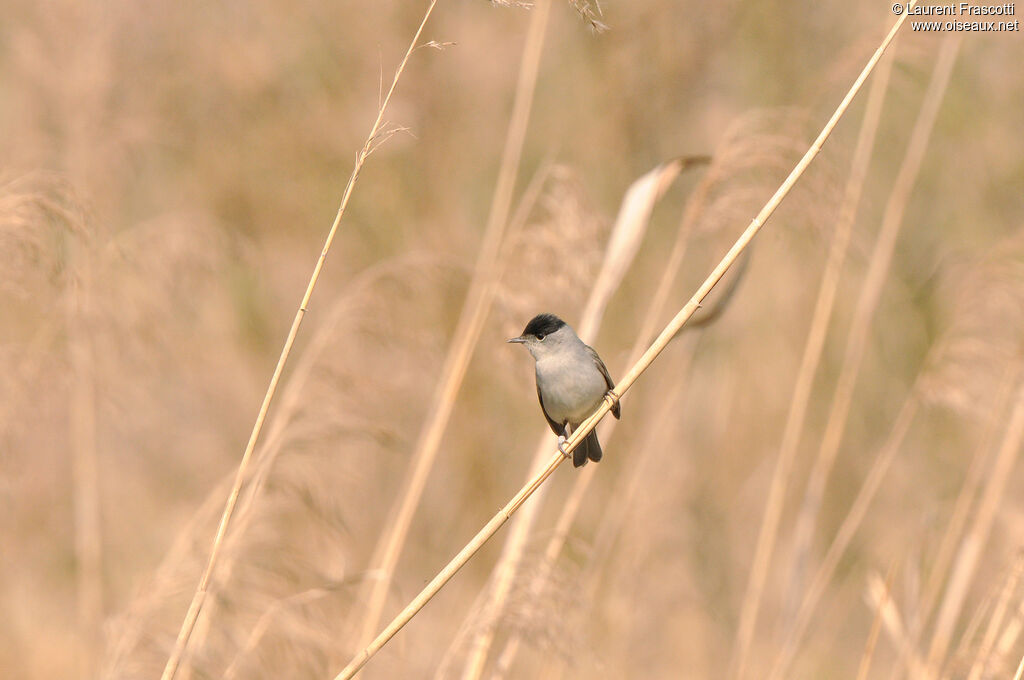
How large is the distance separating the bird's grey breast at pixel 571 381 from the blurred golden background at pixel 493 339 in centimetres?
27

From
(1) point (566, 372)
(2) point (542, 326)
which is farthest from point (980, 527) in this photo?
(2) point (542, 326)

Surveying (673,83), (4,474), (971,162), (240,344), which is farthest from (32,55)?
(971,162)

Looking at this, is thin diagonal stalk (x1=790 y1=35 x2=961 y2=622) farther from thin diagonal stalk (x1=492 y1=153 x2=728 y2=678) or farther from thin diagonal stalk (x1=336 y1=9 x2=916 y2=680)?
thin diagonal stalk (x1=336 y1=9 x2=916 y2=680)

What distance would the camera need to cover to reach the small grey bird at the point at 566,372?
3.11 metres

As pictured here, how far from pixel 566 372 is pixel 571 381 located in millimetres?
35

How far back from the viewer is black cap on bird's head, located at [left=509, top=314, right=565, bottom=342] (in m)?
3.18

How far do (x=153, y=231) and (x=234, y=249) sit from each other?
1.30 ft

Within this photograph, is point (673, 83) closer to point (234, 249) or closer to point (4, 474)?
point (234, 249)

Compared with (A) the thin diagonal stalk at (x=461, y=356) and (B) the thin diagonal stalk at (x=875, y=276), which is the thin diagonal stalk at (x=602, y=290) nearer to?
(A) the thin diagonal stalk at (x=461, y=356)

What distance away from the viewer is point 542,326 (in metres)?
3.20

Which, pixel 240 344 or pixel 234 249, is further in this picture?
pixel 240 344

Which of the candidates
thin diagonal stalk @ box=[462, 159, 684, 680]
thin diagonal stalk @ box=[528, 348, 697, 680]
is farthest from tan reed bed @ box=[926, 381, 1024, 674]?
thin diagonal stalk @ box=[462, 159, 684, 680]

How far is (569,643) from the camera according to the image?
2.60 m

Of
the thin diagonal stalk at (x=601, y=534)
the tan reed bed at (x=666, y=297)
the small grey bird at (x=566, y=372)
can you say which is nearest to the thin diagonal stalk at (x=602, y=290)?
the tan reed bed at (x=666, y=297)
